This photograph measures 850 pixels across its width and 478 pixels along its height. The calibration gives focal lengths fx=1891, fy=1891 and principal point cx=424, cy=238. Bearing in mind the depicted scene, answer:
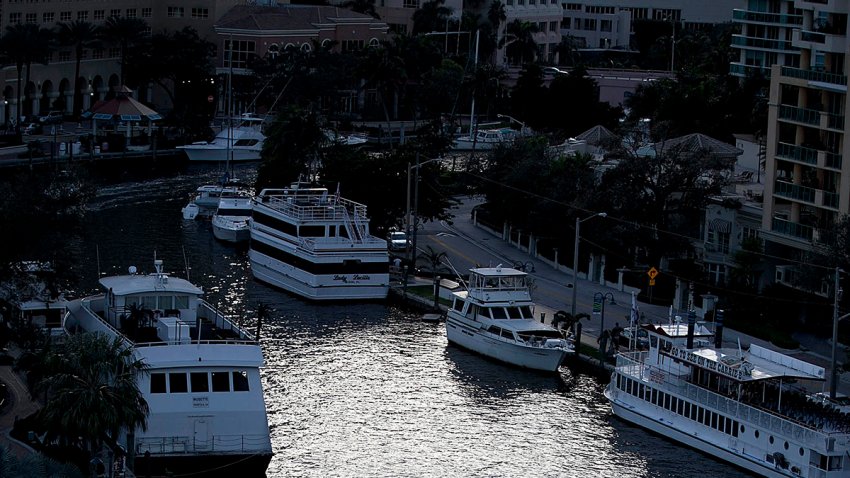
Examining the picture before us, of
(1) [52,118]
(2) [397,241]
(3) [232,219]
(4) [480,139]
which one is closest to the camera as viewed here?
(2) [397,241]

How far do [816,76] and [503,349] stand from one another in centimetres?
2611

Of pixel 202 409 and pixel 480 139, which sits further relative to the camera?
pixel 480 139

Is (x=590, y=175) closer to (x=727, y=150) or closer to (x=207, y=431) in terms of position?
(x=727, y=150)

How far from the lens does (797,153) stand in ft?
363

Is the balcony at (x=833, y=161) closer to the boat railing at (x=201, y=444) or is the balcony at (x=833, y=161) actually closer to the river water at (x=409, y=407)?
the river water at (x=409, y=407)

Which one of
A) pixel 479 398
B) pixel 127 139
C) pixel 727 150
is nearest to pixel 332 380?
pixel 479 398

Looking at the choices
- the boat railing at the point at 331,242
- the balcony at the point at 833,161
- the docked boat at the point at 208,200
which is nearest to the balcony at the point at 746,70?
the docked boat at the point at 208,200

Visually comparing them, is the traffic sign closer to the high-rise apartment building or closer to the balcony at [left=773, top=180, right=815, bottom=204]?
the high-rise apartment building

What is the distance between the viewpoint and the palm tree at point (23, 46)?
18375cm

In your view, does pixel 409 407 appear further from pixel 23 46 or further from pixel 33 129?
pixel 23 46

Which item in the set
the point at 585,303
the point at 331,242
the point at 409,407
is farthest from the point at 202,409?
the point at 331,242

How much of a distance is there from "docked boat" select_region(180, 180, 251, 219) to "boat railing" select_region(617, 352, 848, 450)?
55.4m

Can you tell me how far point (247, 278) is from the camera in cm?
12144

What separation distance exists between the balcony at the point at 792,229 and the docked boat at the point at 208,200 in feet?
145
